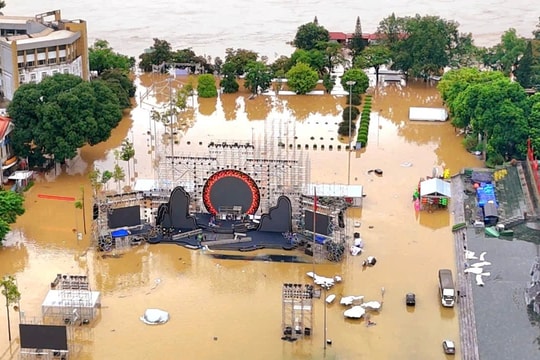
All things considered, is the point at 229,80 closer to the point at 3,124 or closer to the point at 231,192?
Result: the point at 3,124

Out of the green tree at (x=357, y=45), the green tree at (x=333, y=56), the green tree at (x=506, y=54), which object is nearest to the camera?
the green tree at (x=506, y=54)

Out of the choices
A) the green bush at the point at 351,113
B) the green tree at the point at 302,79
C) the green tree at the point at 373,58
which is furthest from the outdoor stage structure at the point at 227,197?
the green tree at the point at 373,58

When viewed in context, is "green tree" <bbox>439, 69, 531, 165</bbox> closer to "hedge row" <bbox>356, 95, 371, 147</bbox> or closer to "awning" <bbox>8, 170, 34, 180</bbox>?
"hedge row" <bbox>356, 95, 371, 147</bbox>

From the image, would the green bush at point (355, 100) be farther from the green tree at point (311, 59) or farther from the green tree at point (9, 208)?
the green tree at point (9, 208)

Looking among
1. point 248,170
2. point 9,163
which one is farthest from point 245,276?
point 9,163

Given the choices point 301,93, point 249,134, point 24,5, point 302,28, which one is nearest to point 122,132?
point 249,134

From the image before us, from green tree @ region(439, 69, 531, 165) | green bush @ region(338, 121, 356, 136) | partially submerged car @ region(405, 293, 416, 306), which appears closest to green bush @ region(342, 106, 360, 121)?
green bush @ region(338, 121, 356, 136)
